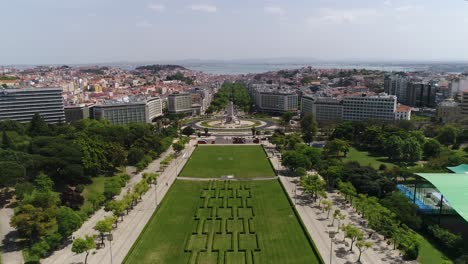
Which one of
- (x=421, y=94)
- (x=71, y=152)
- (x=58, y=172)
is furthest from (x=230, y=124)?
(x=421, y=94)

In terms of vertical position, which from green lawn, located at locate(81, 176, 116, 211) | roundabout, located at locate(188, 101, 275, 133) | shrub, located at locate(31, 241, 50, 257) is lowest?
green lawn, located at locate(81, 176, 116, 211)

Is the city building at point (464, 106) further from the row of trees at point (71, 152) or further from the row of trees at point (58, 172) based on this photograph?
the row of trees at point (58, 172)

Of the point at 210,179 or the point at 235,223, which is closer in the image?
the point at 235,223

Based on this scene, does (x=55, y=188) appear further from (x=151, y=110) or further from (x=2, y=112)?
(x=151, y=110)

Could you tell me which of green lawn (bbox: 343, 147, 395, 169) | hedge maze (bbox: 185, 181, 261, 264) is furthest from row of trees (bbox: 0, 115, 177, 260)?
green lawn (bbox: 343, 147, 395, 169)

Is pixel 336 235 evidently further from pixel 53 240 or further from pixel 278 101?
pixel 278 101

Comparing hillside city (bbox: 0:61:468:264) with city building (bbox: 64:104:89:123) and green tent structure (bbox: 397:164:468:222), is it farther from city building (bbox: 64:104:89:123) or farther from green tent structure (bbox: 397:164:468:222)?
city building (bbox: 64:104:89:123)

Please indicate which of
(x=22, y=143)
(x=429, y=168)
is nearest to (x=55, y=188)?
(x=22, y=143)
